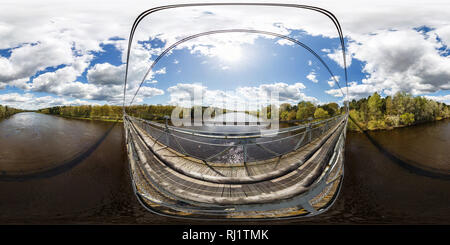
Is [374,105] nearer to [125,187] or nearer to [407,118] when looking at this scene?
[407,118]

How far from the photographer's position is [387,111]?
1310 cm

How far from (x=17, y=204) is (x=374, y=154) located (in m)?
11.7

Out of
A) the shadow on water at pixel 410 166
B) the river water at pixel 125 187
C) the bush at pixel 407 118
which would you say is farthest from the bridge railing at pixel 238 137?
the bush at pixel 407 118

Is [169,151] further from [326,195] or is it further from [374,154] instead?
[374,154]

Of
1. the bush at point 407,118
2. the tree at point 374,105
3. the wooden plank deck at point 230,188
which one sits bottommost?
the wooden plank deck at point 230,188

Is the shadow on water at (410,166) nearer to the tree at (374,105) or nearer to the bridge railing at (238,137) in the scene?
the bridge railing at (238,137)

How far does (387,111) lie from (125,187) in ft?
59.9

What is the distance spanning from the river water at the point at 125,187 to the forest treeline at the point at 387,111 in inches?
149

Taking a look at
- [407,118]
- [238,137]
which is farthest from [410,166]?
[407,118]

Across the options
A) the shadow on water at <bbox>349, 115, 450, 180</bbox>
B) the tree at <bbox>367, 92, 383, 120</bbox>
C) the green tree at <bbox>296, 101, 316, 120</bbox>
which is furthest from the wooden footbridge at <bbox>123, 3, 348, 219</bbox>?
the tree at <bbox>367, 92, 383, 120</bbox>

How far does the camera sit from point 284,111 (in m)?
15.4

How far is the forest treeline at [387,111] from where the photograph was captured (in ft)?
40.4

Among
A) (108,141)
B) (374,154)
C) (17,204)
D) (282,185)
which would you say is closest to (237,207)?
(282,185)

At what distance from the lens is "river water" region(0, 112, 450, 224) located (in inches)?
84.7
